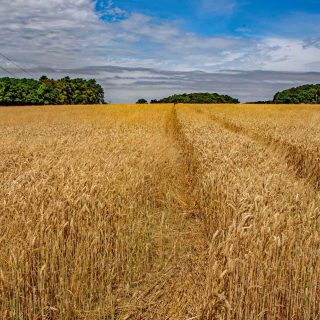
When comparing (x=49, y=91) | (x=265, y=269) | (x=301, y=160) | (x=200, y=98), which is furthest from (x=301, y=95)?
(x=265, y=269)

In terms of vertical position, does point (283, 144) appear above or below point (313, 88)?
below

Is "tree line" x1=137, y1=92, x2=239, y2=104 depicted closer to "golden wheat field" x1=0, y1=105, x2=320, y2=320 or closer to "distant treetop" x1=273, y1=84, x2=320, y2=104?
"distant treetop" x1=273, y1=84, x2=320, y2=104

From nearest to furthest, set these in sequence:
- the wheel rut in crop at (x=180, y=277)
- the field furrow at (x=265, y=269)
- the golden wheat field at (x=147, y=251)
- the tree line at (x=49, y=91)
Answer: the field furrow at (x=265, y=269)
the golden wheat field at (x=147, y=251)
the wheel rut in crop at (x=180, y=277)
the tree line at (x=49, y=91)

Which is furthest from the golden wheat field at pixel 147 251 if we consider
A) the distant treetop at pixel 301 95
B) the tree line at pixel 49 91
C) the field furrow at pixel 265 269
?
the distant treetop at pixel 301 95

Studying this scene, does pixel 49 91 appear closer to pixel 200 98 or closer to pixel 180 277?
pixel 200 98

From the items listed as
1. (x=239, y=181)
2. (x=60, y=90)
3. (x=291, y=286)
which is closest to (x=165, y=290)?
(x=291, y=286)

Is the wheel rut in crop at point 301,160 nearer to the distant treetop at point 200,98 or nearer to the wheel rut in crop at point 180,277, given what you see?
the wheel rut in crop at point 180,277

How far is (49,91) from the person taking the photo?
9662cm

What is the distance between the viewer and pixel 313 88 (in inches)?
4112

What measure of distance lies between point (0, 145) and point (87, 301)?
9.99 metres

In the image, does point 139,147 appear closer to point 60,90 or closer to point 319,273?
point 319,273

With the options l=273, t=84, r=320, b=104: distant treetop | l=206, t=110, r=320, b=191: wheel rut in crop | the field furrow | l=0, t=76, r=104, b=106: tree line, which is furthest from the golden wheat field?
l=273, t=84, r=320, b=104: distant treetop

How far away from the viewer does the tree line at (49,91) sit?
292 ft

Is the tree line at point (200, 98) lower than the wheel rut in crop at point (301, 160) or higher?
higher
